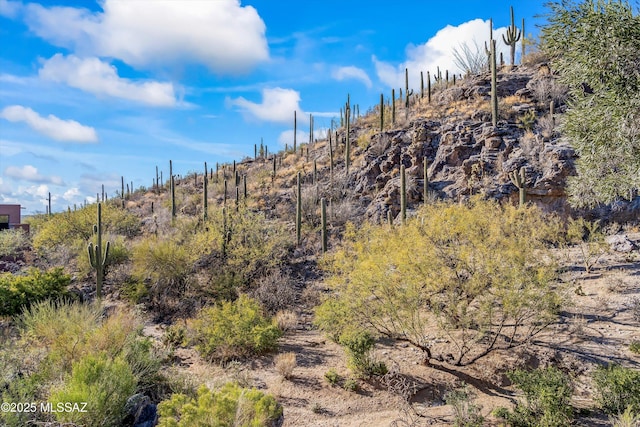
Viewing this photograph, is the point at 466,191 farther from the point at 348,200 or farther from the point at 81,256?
the point at 81,256

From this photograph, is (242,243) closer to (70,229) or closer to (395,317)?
(395,317)

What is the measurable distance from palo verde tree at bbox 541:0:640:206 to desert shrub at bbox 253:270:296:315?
9.88 m

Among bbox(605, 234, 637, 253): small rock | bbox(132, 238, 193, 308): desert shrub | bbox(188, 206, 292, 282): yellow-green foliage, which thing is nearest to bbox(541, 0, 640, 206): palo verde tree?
bbox(605, 234, 637, 253): small rock

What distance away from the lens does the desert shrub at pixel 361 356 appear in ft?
28.7

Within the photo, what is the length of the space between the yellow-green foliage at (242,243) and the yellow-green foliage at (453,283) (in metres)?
6.78

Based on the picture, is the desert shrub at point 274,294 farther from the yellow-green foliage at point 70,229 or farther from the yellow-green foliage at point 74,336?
the yellow-green foliage at point 70,229

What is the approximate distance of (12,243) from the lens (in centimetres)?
2402

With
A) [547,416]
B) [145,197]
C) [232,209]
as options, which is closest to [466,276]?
[547,416]

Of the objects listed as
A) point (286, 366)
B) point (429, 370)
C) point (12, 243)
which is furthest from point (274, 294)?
point (12, 243)

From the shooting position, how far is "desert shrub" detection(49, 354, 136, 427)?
5.54 m

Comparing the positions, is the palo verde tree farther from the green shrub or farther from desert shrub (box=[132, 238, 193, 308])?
desert shrub (box=[132, 238, 193, 308])

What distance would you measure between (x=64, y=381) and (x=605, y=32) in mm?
10955

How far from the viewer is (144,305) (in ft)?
48.4

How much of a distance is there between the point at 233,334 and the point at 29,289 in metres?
8.26
